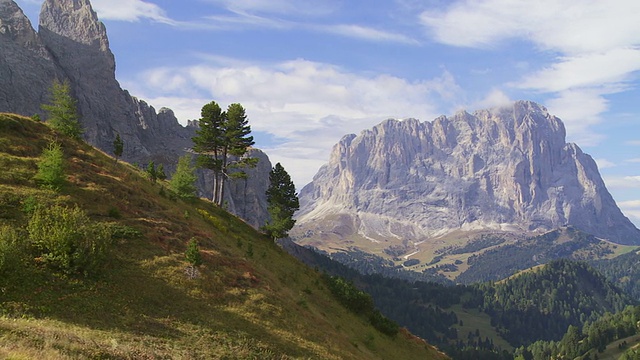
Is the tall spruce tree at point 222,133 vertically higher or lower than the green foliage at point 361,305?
higher

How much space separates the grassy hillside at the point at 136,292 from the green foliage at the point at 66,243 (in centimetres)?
42

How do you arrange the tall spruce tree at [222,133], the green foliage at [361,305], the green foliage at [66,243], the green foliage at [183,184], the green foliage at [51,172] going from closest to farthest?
Answer: the green foliage at [66,243] → the green foliage at [51,172] → the green foliage at [361,305] → the green foliage at [183,184] → the tall spruce tree at [222,133]

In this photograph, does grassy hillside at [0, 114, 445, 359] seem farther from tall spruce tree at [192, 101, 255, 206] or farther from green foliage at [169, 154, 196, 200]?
tall spruce tree at [192, 101, 255, 206]

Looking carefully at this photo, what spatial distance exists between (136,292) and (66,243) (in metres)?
5.36

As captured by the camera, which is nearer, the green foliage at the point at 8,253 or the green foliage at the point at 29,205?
the green foliage at the point at 8,253

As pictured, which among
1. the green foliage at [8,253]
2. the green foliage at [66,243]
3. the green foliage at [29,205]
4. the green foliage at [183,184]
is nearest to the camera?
the green foliage at [8,253]

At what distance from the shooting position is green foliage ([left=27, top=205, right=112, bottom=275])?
26062 mm

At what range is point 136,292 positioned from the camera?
2777 centimetres

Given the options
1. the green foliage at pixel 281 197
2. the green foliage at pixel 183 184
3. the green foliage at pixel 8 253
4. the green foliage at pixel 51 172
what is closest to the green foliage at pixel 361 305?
→ the green foliage at pixel 281 197

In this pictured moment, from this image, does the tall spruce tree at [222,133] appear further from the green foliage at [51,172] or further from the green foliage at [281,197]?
the green foliage at [51,172]

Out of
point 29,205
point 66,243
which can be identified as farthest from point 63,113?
point 66,243

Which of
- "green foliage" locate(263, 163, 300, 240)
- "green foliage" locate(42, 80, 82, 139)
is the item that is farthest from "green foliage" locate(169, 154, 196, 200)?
"green foliage" locate(263, 163, 300, 240)

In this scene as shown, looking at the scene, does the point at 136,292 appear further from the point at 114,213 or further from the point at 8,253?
the point at 114,213

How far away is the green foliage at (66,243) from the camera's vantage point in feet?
85.5
